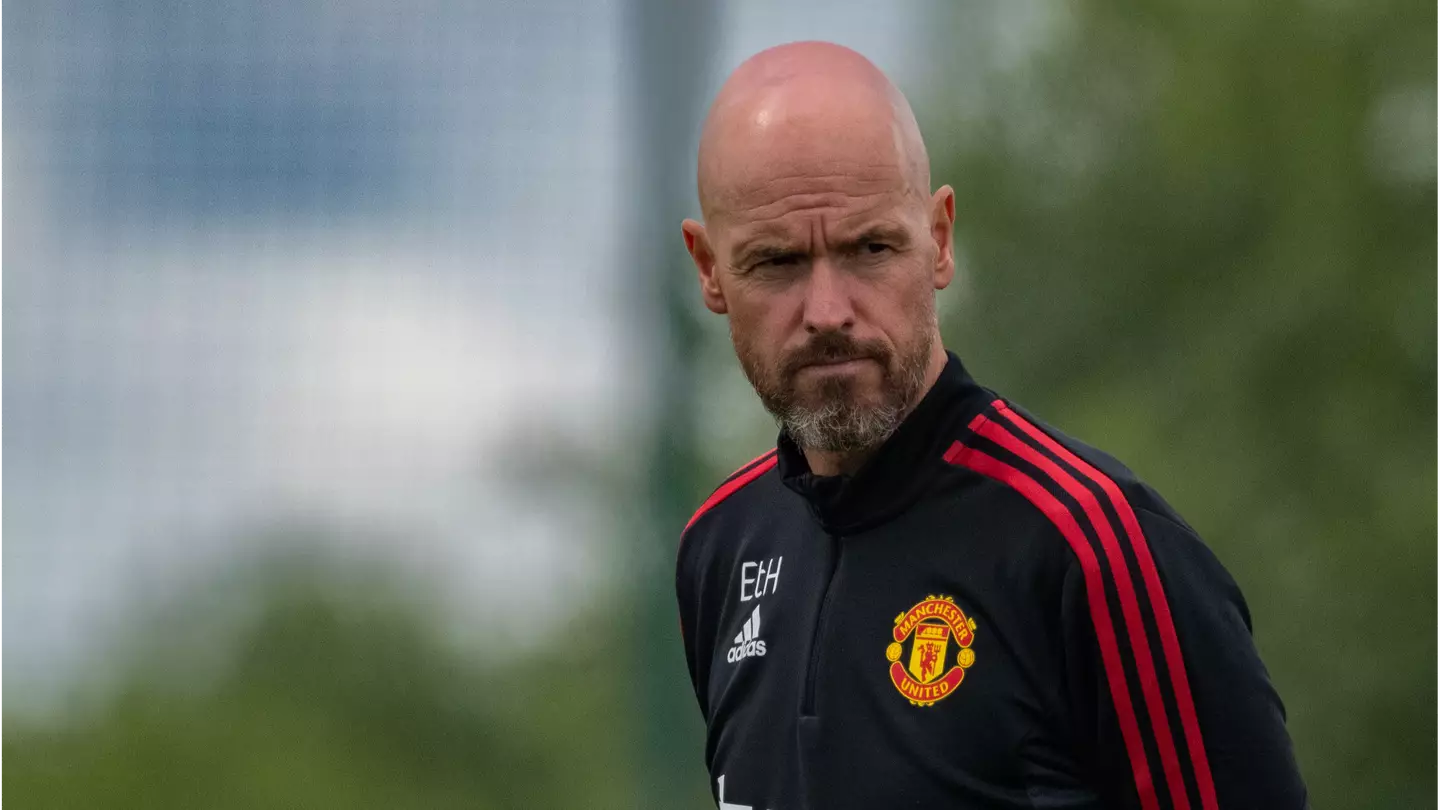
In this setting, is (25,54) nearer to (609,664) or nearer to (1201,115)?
(609,664)

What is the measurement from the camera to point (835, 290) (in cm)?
121

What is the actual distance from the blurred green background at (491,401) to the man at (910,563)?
1472 mm

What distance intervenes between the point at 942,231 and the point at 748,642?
418mm

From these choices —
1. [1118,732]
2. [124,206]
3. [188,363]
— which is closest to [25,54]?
[124,206]

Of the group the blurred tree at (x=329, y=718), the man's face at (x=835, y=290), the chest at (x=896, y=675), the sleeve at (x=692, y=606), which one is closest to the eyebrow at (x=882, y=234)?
the man's face at (x=835, y=290)

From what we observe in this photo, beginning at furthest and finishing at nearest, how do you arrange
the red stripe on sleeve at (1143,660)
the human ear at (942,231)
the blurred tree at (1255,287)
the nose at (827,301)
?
the blurred tree at (1255,287), the human ear at (942,231), the nose at (827,301), the red stripe on sleeve at (1143,660)

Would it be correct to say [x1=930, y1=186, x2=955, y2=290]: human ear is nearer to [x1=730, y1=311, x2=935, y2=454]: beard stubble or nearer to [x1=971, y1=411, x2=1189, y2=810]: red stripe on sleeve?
[x1=730, y1=311, x2=935, y2=454]: beard stubble

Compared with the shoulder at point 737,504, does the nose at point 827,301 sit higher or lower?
higher

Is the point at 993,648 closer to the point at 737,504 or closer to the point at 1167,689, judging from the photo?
the point at 1167,689

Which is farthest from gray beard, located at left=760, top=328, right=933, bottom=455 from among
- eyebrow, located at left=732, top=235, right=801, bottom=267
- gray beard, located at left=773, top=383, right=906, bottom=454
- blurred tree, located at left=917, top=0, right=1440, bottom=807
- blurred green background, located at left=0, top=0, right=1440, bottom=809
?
blurred tree, located at left=917, top=0, right=1440, bottom=807

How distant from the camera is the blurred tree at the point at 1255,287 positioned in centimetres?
288

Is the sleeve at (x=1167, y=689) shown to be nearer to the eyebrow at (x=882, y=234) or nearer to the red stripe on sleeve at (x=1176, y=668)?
the red stripe on sleeve at (x=1176, y=668)

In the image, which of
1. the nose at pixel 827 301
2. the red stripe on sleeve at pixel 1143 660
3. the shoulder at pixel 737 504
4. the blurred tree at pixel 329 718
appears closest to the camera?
the red stripe on sleeve at pixel 1143 660

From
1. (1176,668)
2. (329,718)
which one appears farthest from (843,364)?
(329,718)
